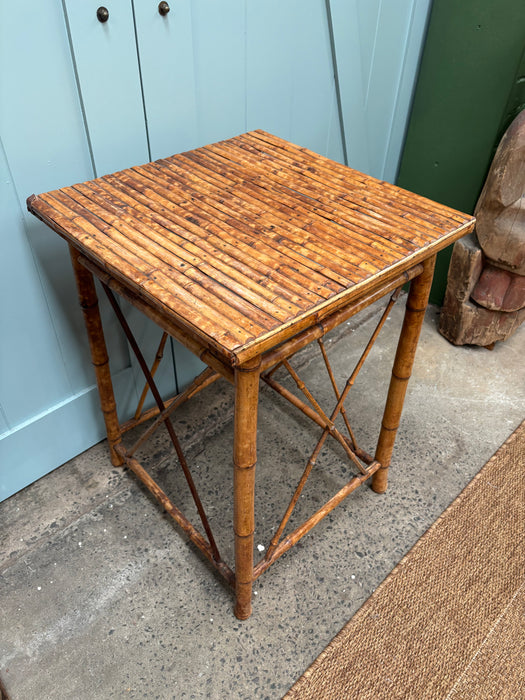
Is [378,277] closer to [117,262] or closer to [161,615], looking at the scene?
[117,262]

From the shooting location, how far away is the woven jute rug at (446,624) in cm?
132

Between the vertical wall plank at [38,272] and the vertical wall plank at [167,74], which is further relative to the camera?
the vertical wall plank at [167,74]

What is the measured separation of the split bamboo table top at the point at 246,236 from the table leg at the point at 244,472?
0.06 metres

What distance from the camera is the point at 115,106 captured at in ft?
4.55

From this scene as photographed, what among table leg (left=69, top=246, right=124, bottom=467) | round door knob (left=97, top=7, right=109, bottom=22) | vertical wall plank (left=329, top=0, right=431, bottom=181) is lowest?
table leg (left=69, top=246, right=124, bottom=467)

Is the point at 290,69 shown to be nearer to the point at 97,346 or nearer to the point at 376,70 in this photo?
the point at 376,70

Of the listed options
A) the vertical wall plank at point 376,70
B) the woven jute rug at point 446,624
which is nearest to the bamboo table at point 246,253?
the woven jute rug at point 446,624

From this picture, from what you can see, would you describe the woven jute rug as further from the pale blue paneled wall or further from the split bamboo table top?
the pale blue paneled wall

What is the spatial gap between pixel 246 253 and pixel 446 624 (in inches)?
42.4

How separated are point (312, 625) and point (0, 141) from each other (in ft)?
4.44

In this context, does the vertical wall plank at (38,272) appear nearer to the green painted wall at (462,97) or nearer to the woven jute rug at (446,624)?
the woven jute rug at (446,624)

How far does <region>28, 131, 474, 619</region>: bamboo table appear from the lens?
93 centimetres

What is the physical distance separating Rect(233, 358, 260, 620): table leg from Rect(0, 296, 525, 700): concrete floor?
5.4 inches

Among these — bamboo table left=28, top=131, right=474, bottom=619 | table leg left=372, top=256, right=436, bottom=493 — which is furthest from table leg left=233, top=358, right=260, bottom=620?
table leg left=372, top=256, right=436, bottom=493
